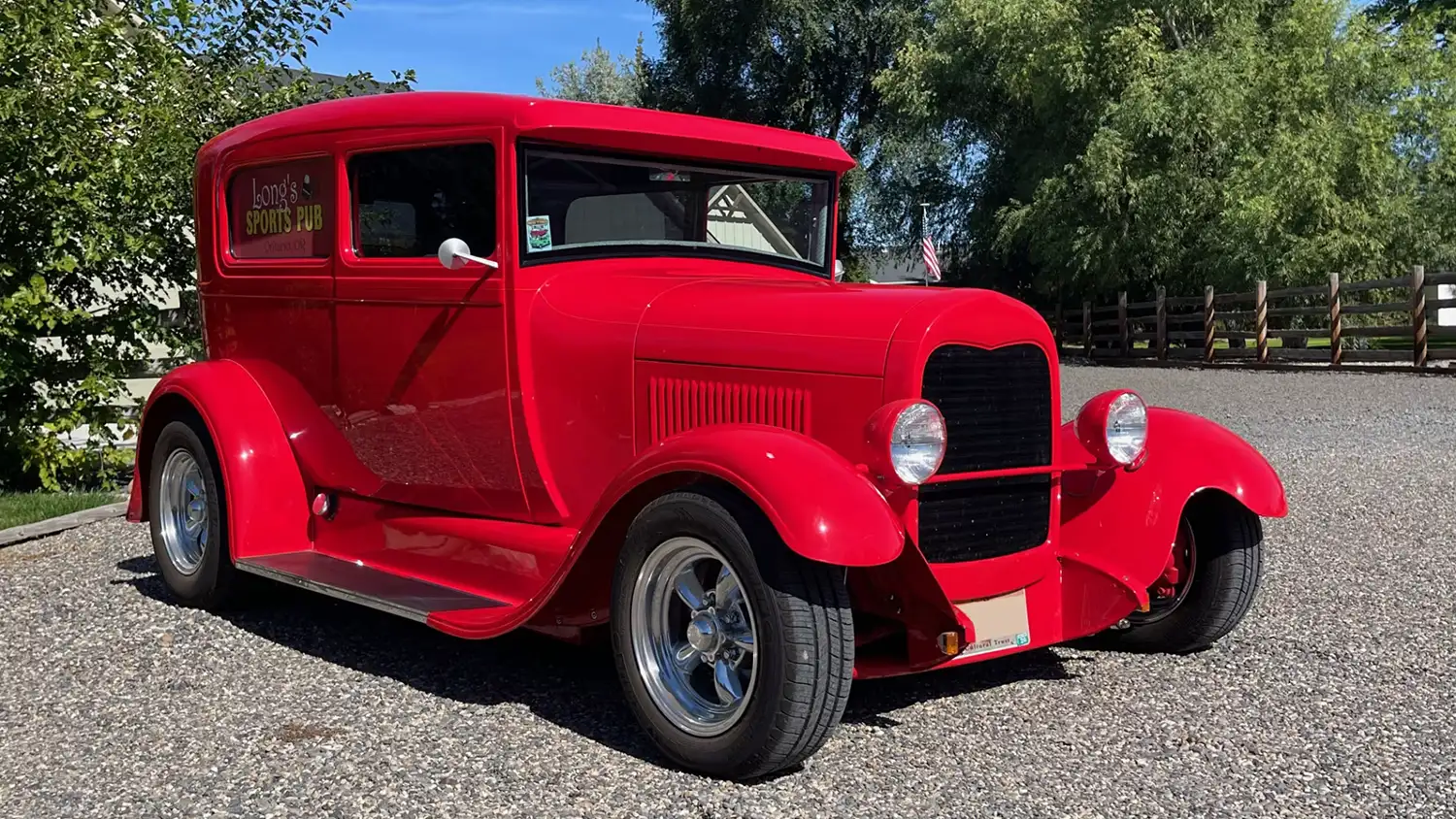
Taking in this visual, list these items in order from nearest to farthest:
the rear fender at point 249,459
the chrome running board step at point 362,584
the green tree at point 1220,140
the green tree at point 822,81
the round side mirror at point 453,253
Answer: the chrome running board step at point 362,584, the round side mirror at point 453,253, the rear fender at point 249,459, the green tree at point 1220,140, the green tree at point 822,81

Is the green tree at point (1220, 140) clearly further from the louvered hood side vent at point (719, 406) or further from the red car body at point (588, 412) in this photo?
the louvered hood side vent at point (719, 406)

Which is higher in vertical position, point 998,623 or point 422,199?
point 422,199

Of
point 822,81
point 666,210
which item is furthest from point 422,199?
point 822,81

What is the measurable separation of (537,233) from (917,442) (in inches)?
64.3

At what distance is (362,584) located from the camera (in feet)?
15.9

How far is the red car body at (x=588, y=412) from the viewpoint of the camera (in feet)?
12.7

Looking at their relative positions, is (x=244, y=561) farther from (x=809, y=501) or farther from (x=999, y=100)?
(x=999, y=100)

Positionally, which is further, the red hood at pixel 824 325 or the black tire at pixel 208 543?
the black tire at pixel 208 543

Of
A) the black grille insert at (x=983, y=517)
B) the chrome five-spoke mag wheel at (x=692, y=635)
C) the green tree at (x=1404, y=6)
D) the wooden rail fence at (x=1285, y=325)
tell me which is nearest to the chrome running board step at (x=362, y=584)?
the chrome five-spoke mag wheel at (x=692, y=635)

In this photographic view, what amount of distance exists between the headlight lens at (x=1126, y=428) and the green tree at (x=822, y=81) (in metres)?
27.1

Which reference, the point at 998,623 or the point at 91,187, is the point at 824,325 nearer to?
the point at 998,623

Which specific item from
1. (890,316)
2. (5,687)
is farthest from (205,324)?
(890,316)

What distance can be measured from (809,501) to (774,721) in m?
0.57

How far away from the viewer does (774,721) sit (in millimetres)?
3492
